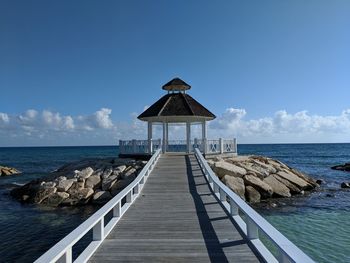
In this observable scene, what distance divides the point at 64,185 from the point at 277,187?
12152mm

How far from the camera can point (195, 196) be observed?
11539 mm

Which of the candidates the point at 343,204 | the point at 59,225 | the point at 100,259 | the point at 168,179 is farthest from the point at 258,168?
the point at 100,259

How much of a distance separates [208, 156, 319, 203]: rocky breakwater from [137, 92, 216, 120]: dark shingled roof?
11.5 feet

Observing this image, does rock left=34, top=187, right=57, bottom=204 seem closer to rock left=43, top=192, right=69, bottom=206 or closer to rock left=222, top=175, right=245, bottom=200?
rock left=43, top=192, right=69, bottom=206

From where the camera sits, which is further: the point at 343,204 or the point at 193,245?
the point at 343,204

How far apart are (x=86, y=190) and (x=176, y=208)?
31.8ft

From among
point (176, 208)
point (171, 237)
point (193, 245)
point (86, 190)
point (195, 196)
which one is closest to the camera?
point (193, 245)

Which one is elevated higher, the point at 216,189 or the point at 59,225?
the point at 216,189

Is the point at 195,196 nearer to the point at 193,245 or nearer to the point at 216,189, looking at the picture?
the point at 216,189

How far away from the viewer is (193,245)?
21.0 feet

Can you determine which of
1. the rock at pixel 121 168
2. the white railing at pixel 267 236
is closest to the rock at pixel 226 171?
the rock at pixel 121 168

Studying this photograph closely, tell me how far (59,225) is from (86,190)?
12.8 feet

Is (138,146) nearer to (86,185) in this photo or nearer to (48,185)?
(86,185)

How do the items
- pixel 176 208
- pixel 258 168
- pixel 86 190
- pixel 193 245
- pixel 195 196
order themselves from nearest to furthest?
pixel 193 245
pixel 176 208
pixel 195 196
pixel 86 190
pixel 258 168
